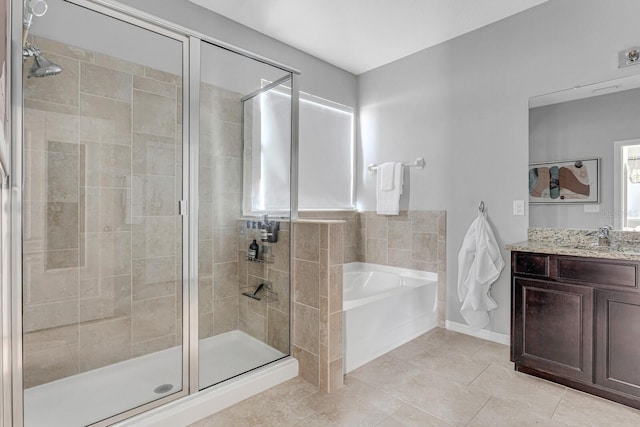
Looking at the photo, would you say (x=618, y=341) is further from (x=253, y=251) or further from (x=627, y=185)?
(x=253, y=251)

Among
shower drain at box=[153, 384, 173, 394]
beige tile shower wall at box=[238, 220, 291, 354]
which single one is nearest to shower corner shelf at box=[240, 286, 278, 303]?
beige tile shower wall at box=[238, 220, 291, 354]

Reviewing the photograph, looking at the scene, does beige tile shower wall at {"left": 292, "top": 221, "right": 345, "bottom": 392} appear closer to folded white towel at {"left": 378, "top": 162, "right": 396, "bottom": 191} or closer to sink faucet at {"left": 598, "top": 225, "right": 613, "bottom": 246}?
folded white towel at {"left": 378, "top": 162, "right": 396, "bottom": 191}

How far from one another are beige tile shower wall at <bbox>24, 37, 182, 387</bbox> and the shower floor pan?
3.5 inches

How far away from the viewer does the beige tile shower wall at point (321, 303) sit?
2.06 metres

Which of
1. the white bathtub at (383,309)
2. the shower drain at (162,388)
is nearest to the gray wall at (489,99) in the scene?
the white bathtub at (383,309)

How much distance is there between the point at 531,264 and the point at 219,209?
2.07m

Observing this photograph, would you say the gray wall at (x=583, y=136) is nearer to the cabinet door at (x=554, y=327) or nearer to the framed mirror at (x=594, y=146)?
the framed mirror at (x=594, y=146)

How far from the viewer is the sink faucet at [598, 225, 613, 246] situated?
2.23 metres

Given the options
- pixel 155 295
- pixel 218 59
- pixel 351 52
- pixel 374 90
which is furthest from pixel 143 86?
pixel 374 90

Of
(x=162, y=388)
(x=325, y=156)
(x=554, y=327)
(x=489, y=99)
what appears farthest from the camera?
(x=325, y=156)

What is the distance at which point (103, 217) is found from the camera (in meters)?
2.10

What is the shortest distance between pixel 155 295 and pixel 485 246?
97.9 inches

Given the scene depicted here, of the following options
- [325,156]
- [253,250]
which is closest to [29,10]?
[253,250]

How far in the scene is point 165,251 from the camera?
6.85 ft
